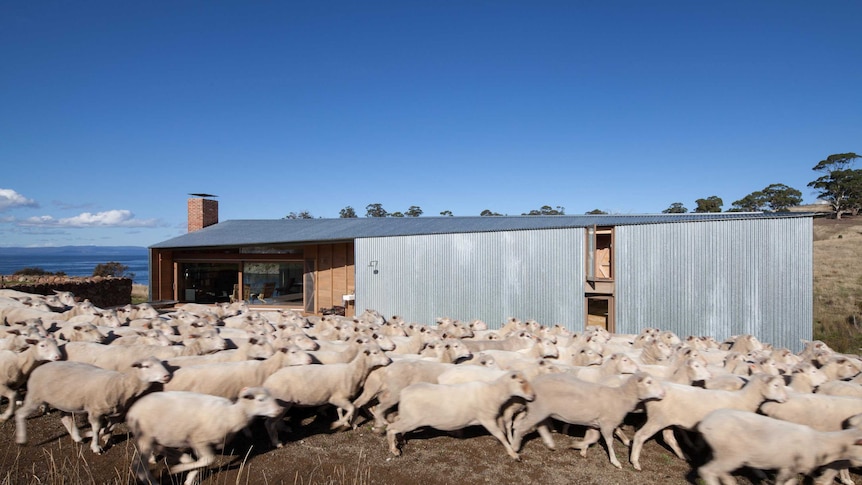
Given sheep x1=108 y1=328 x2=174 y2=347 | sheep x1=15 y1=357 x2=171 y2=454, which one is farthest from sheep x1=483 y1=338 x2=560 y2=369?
sheep x1=108 y1=328 x2=174 y2=347

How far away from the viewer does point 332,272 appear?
2417 centimetres

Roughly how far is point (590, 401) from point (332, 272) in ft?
60.1

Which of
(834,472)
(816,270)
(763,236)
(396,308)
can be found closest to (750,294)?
(763,236)

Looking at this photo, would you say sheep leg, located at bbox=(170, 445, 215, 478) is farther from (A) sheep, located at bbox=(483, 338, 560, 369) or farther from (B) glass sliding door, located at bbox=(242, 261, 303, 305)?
(B) glass sliding door, located at bbox=(242, 261, 303, 305)

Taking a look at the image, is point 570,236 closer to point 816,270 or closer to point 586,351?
Answer: point 586,351

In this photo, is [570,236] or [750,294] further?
[570,236]

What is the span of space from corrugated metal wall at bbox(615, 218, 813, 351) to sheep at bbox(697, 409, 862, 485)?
33.6 ft

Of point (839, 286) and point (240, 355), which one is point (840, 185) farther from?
point (240, 355)

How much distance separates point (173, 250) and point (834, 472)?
89.1 feet

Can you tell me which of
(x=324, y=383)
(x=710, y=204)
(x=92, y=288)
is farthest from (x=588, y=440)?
(x=710, y=204)

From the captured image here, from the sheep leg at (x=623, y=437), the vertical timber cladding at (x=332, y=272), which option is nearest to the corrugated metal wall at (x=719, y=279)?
the sheep leg at (x=623, y=437)

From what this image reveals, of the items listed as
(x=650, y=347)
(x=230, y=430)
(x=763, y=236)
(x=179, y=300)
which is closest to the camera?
(x=230, y=430)

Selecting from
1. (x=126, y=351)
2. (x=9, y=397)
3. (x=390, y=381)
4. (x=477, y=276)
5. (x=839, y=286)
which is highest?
(x=477, y=276)

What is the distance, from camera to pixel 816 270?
3972cm
